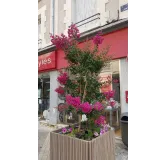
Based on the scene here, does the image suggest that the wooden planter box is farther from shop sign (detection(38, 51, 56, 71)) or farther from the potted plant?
shop sign (detection(38, 51, 56, 71))

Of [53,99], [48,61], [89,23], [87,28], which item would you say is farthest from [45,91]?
[89,23]

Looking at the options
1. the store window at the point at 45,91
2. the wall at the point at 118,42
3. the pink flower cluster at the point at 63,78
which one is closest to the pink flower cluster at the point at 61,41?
the pink flower cluster at the point at 63,78

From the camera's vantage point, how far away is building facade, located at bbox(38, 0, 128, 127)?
4801 mm

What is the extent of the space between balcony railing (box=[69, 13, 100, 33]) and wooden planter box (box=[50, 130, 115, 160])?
422 cm

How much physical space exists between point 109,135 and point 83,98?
644mm

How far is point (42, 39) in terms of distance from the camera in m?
8.17

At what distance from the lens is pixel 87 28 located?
5840mm

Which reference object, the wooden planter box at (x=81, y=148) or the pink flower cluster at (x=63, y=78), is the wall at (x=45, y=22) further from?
the wooden planter box at (x=81, y=148)

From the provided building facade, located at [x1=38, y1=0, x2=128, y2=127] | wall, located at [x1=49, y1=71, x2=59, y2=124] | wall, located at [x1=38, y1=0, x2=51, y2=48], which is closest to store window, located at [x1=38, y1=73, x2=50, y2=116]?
building facade, located at [x1=38, y1=0, x2=128, y2=127]

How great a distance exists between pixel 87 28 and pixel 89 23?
0.19m

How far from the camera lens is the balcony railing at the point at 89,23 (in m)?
5.54

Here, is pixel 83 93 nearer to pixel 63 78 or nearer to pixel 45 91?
pixel 63 78
